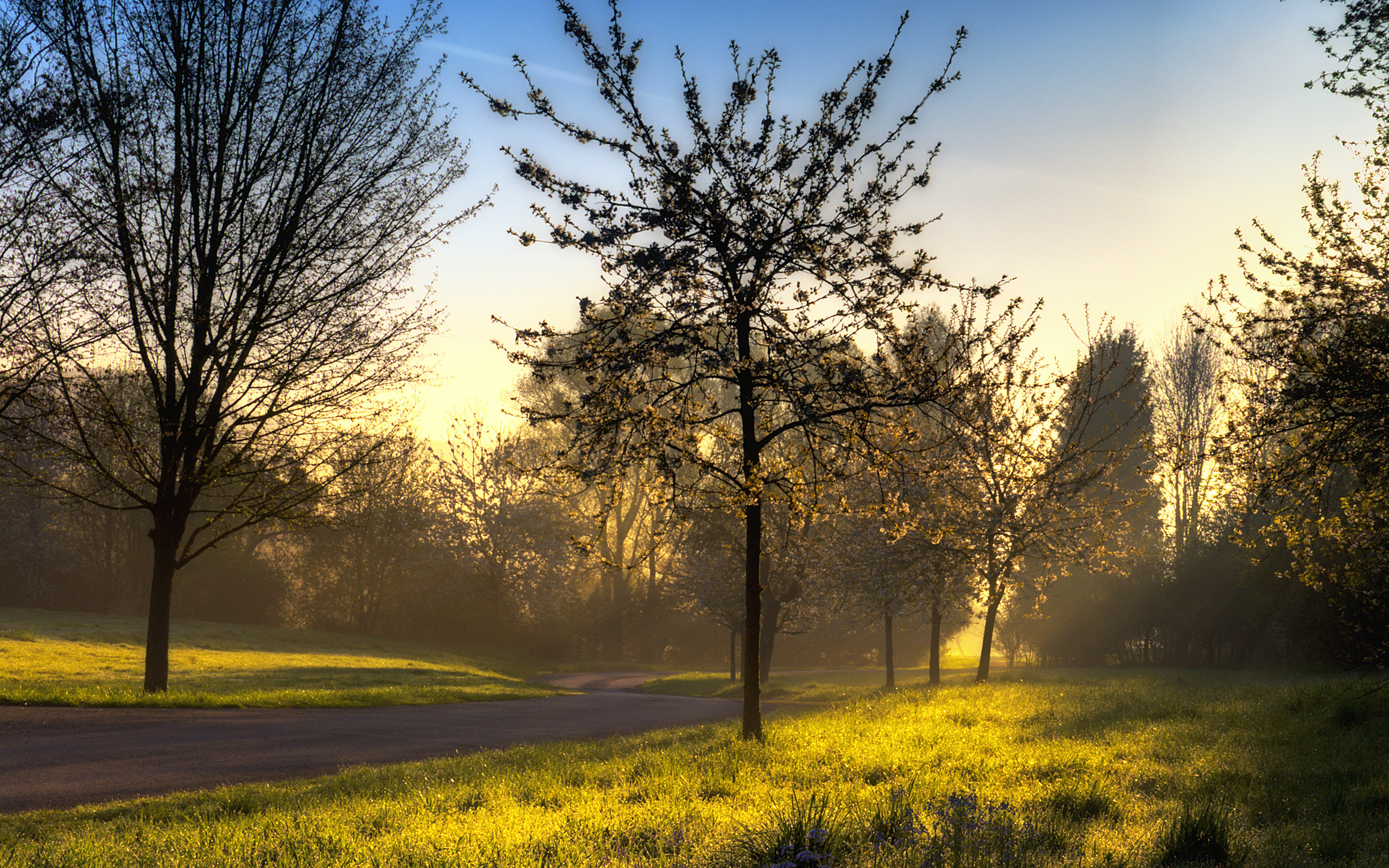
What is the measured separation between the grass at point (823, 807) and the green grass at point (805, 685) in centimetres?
1123

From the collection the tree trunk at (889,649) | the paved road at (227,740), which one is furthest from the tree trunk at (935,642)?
the paved road at (227,740)

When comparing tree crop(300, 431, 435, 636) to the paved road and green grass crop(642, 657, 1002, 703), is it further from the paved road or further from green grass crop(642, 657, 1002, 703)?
the paved road

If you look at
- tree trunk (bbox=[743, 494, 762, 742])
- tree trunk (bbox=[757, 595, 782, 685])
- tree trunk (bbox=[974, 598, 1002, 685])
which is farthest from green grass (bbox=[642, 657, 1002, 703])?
tree trunk (bbox=[743, 494, 762, 742])

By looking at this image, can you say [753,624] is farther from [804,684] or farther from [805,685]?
[804,684]

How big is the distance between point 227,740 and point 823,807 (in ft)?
27.6

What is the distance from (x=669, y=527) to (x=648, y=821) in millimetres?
4578

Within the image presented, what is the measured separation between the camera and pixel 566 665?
44562 millimetres

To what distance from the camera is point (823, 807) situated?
16.7 ft

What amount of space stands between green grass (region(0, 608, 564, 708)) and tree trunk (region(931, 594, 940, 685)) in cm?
1102

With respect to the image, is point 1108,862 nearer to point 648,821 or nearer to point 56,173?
point 648,821

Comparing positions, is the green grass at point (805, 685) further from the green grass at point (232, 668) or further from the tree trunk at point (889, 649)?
the green grass at point (232, 668)

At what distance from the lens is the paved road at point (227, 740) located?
25.1 ft

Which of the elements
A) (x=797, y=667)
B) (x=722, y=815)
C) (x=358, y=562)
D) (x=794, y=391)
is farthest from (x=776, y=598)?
(x=358, y=562)

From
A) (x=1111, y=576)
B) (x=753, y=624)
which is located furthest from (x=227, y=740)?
(x=1111, y=576)
